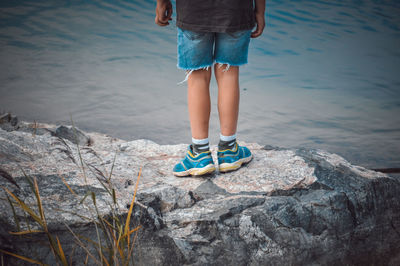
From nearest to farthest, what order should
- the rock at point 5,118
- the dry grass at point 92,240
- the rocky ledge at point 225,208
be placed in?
the dry grass at point 92,240 < the rocky ledge at point 225,208 < the rock at point 5,118

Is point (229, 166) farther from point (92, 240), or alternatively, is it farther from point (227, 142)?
point (92, 240)

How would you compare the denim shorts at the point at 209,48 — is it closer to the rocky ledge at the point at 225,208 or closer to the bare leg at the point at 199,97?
the bare leg at the point at 199,97

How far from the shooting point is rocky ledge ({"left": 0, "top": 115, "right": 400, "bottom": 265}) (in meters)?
1.28

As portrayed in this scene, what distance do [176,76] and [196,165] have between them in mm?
3884

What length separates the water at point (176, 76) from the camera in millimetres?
4086

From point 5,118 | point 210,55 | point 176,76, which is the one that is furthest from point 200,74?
point 176,76

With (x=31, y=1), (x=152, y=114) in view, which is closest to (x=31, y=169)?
(x=152, y=114)

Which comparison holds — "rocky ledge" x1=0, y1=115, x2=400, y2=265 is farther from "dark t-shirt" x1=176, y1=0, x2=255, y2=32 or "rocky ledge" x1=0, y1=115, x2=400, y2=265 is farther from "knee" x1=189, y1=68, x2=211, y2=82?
"dark t-shirt" x1=176, y1=0, x2=255, y2=32

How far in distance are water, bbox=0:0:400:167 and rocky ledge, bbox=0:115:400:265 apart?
1.10 metres

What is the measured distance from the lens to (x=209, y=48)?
160 centimetres

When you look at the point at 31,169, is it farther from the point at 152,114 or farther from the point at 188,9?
the point at 152,114

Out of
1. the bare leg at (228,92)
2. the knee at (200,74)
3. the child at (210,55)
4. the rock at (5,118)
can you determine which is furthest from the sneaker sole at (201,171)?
the rock at (5,118)

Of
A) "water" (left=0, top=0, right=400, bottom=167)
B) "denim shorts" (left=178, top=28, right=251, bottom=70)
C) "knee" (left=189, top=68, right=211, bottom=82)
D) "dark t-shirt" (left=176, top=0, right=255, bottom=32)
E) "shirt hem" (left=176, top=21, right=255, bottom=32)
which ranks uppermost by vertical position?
"dark t-shirt" (left=176, top=0, right=255, bottom=32)

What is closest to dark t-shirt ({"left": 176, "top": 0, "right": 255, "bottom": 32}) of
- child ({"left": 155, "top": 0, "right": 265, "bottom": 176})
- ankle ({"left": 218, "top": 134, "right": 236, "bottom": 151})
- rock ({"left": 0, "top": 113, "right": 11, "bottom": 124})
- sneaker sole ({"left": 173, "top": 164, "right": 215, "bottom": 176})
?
child ({"left": 155, "top": 0, "right": 265, "bottom": 176})
